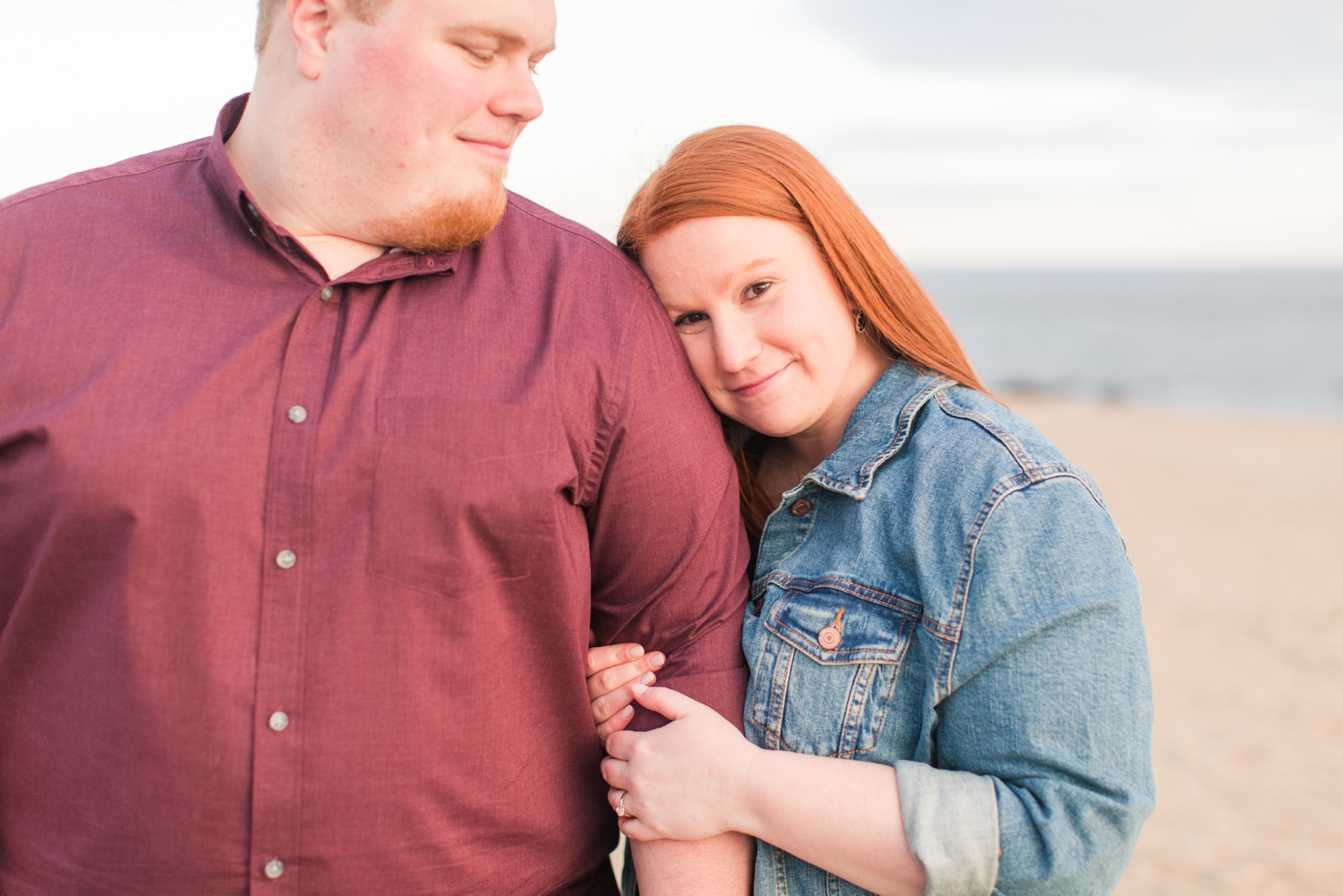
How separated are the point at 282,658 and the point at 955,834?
1.12 m

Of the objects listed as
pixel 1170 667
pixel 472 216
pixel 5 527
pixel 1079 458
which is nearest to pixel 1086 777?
pixel 472 216

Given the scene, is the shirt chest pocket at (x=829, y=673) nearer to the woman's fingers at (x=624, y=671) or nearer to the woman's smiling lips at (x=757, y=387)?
the woman's fingers at (x=624, y=671)

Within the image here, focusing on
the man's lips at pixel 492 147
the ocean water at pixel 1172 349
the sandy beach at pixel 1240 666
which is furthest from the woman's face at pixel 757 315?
the ocean water at pixel 1172 349

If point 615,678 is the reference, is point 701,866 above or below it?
below

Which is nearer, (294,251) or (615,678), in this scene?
(294,251)

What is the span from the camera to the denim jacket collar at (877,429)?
200 cm

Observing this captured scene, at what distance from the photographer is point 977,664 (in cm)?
171

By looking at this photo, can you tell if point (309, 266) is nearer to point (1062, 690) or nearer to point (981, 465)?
point (981, 465)

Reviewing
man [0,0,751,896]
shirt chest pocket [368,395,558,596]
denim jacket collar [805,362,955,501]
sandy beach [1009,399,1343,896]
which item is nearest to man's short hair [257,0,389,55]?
man [0,0,751,896]

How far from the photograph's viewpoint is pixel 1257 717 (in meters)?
6.07

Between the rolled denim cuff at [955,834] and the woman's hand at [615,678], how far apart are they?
1.76 ft

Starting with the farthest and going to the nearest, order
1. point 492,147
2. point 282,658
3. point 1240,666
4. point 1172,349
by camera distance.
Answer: point 1172,349
point 1240,666
point 492,147
point 282,658

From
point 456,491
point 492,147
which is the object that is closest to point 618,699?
point 456,491

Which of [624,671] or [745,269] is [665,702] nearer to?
[624,671]
